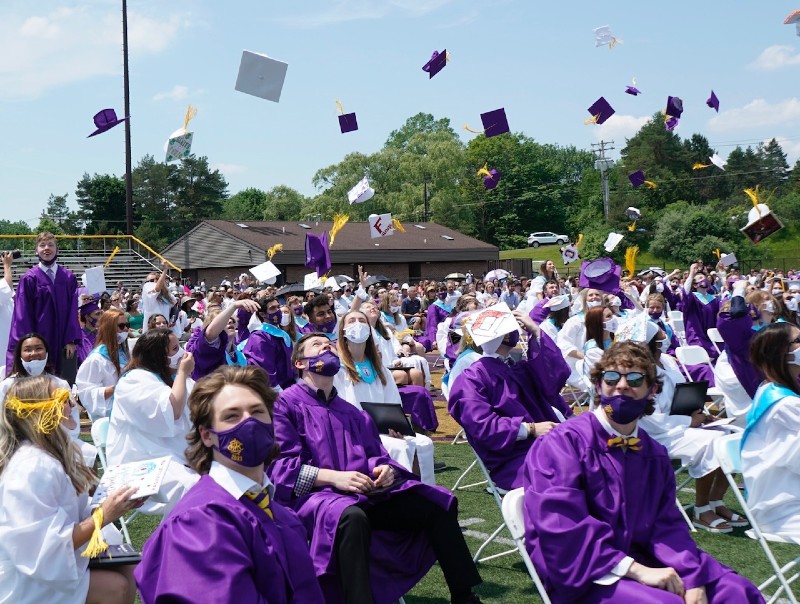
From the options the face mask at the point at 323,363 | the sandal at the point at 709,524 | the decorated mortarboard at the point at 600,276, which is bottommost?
the sandal at the point at 709,524

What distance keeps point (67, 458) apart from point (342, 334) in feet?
10.7

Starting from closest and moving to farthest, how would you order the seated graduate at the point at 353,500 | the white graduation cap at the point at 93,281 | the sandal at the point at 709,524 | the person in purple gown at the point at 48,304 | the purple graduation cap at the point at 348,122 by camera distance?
the seated graduate at the point at 353,500
the sandal at the point at 709,524
the person in purple gown at the point at 48,304
the white graduation cap at the point at 93,281
the purple graduation cap at the point at 348,122

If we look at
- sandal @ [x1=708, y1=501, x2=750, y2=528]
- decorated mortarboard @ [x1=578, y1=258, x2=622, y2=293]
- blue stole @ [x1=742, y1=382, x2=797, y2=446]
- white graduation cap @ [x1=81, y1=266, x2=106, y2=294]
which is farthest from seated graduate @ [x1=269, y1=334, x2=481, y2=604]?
white graduation cap @ [x1=81, y1=266, x2=106, y2=294]

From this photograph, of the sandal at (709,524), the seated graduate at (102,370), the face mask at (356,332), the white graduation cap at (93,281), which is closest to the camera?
the sandal at (709,524)

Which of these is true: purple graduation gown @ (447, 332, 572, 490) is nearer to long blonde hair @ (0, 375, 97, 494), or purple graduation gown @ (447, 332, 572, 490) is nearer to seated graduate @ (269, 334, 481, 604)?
seated graduate @ (269, 334, 481, 604)

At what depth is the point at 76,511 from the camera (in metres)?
3.55

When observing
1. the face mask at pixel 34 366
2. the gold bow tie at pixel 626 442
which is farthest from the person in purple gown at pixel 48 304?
the gold bow tie at pixel 626 442

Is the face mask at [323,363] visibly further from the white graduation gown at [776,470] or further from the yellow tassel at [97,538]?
the white graduation gown at [776,470]

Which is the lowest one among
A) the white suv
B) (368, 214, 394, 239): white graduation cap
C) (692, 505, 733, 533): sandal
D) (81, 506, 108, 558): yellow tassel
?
(692, 505, 733, 533): sandal

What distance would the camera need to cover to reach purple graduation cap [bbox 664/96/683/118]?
64.8 feet

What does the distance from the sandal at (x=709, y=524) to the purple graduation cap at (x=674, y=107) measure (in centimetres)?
1512

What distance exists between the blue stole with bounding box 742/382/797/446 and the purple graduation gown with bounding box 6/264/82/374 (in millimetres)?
7442

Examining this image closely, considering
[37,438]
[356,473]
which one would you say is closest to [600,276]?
[356,473]

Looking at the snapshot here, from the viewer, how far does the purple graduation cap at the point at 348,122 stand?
15.0 meters
